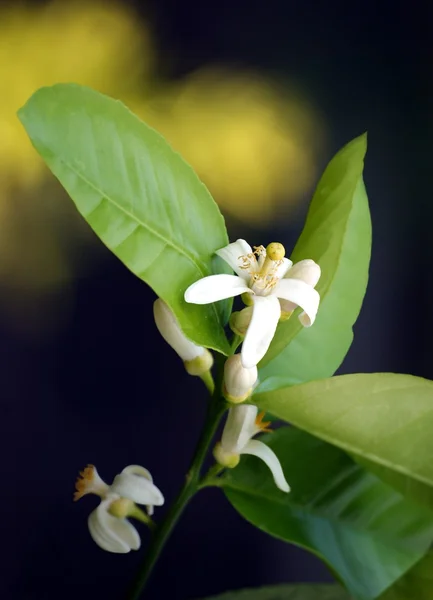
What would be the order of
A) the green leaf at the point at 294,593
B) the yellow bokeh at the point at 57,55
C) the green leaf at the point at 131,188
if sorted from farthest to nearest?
1. the yellow bokeh at the point at 57,55
2. the green leaf at the point at 294,593
3. the green leaf at the point at 131,188

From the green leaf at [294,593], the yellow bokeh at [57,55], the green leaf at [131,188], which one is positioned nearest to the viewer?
the green leaf at [131,188]

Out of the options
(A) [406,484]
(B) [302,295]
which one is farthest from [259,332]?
(A) [406,484]

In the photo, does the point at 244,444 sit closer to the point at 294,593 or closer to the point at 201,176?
the point at 294,593

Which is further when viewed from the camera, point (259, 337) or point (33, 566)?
point (33, 566)

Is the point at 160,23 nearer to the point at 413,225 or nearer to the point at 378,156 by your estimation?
the point at 378,156

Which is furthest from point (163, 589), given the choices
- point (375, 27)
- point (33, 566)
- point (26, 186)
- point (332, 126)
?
point (375, 27)

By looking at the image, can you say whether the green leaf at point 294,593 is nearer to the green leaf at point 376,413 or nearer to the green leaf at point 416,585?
the green leaf at point 416,585

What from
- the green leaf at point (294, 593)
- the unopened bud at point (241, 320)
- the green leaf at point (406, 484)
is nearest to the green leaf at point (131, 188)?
the unopened bud at point (241, 320)
